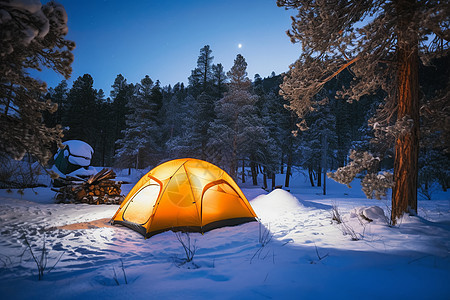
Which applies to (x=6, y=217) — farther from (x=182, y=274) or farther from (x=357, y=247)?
(x=357, y=247)

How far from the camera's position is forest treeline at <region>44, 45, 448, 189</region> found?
54.9 feet

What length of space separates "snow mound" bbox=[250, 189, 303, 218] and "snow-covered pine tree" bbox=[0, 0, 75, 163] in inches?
258

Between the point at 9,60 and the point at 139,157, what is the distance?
20.5 meters

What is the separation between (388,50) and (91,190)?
12.5 meters

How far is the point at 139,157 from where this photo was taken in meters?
22.8

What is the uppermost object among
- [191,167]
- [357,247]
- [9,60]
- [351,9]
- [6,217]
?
[351,9]

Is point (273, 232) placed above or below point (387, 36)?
below

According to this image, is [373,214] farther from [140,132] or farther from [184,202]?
[140,132]

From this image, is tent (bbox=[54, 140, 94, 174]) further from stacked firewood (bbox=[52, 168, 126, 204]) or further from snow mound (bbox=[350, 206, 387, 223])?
Result: snow mound (bbox=[350, 206, 387, 223])

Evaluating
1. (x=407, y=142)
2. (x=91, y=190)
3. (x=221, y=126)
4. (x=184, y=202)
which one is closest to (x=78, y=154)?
(x=91, y=190)

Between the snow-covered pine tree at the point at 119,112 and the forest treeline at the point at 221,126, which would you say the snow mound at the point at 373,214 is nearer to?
the forest treeline at the point at 221,126

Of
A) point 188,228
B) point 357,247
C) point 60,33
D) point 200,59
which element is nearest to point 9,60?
point 60,33

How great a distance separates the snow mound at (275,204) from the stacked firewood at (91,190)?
23.4 ft

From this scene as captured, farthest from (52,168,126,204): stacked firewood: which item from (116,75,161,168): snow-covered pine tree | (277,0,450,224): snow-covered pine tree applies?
(116,75,161,168): snow-covered pine tree
